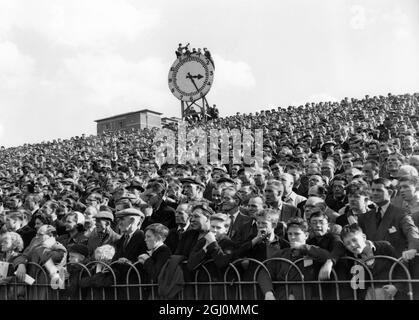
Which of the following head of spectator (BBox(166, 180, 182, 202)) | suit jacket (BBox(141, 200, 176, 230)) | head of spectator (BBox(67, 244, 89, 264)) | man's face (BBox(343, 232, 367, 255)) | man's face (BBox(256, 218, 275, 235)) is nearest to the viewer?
man's face (BBox(343, 232, 367, 255))

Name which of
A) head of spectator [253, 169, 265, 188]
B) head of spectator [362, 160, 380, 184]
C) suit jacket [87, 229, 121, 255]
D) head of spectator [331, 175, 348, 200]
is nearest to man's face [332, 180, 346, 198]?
head of spectator [331, 175, 348, 200]

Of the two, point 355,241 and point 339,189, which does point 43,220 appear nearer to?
point 339,189

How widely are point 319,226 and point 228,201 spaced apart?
7.19 feet

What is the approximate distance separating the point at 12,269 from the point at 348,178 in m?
5.16

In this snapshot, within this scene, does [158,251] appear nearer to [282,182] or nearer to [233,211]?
[233,211]

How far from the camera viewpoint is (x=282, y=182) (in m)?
7.88

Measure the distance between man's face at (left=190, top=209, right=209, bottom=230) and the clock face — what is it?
2237 centimetres

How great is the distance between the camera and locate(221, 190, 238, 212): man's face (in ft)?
→ 24.0

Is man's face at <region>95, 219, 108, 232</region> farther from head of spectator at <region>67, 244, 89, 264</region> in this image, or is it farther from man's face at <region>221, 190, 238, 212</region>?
man's face at <region>221, 190, 238, 212</region>

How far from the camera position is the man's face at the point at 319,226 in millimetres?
5324

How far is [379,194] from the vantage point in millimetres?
5891

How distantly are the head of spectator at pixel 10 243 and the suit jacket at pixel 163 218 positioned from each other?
179cm

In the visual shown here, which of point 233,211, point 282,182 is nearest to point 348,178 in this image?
point 282,182

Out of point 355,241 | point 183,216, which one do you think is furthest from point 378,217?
point 183,216
